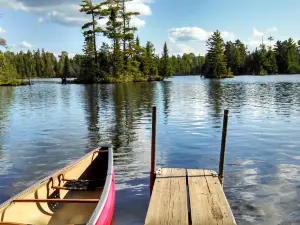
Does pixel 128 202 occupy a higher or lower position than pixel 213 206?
lower

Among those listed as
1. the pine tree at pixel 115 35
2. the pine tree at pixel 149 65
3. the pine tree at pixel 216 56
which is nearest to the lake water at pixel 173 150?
the pine tree at pixel 115 35

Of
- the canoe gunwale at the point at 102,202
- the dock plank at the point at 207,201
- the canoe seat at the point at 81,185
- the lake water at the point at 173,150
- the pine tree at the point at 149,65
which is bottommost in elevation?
the lake water at the point at 173,150

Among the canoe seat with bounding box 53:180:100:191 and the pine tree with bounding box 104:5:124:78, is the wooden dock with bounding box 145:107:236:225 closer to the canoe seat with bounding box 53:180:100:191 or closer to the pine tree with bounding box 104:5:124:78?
the canoe seat with bounding box 53:180:100:191

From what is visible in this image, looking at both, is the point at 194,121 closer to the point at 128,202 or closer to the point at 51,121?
the point at 51,121

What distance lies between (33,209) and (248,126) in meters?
15.3

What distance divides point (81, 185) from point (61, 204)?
853 millimetres

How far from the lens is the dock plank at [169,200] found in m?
5.82

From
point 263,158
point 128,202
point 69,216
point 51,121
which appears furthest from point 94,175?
point 51,121

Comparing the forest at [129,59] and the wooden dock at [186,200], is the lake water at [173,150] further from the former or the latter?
the forest at [129,59]

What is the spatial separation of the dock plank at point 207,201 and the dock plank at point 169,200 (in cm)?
18

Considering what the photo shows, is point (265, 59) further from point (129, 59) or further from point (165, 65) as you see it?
point (129, 59)

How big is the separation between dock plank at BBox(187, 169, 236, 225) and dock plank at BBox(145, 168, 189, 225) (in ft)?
0.59

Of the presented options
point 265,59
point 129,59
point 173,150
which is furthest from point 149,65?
point 173,150

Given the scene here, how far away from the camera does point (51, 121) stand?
74.6ft
